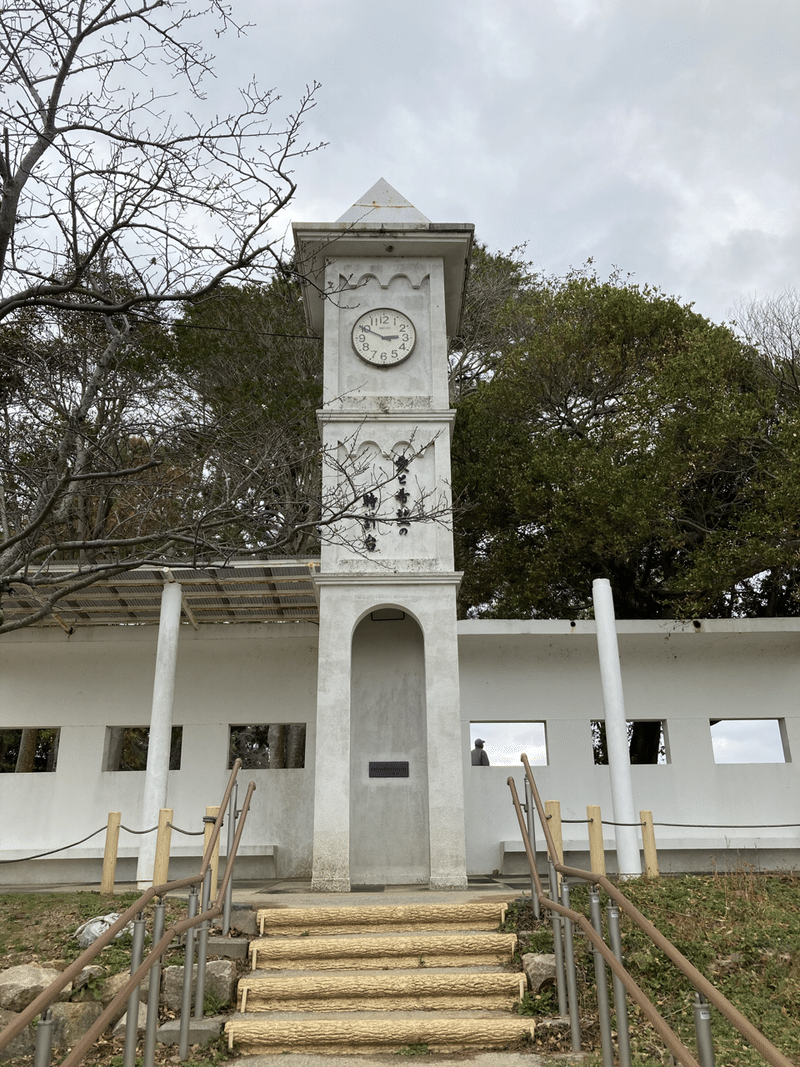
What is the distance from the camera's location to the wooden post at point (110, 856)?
381 inches

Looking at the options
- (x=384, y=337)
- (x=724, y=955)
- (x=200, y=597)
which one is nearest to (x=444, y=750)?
(x=724, y=955)

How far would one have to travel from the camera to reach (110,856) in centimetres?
981

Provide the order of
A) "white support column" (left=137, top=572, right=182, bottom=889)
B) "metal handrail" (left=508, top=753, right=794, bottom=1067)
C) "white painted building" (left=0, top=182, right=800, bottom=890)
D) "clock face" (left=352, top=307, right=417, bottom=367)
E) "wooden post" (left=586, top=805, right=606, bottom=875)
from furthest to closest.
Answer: "clock face" (left=352, top=307, right=417, bottom=367), "white painted building" (left=0, top=182, right=800, bottom=890), "white support column" (left=137, top=572, right=182, bottom=889), "wooden post" (left=586, top=805, right=606, bottom=875), "metal handrail" (left=508, top=753, right=794, bottom=1067)

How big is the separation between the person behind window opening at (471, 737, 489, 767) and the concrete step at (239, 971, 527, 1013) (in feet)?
24.2

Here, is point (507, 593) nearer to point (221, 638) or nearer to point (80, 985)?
point (221, 638)

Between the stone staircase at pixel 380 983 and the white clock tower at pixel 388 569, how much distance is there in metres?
2.69

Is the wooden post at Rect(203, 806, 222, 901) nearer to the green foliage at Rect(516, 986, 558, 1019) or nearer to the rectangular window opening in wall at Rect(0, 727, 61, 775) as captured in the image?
the green foliage at Rect(516, 986, 558, 1019)

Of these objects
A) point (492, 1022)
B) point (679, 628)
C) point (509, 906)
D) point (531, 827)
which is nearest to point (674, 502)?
point (679, 628)

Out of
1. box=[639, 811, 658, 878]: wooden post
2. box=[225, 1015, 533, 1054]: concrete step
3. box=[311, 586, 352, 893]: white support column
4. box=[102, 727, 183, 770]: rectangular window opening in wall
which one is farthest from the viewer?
box=[102, 727, 183, 770]: rectangular window opening in wall

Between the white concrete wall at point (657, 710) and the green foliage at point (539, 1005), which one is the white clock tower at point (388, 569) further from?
the green foliage at point (539, 1005)

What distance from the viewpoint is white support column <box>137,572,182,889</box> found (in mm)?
11719

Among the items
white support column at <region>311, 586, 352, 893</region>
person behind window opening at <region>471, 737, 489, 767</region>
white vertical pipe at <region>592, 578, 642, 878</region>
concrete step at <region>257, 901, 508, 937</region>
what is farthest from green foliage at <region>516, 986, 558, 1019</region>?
person behind window opening at <region>471, 737, 489, 767</region>

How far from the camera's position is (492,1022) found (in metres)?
6.22

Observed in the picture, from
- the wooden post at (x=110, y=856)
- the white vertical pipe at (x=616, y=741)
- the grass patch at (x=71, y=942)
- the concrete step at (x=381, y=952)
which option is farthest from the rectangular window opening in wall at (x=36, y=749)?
the concrete step at (x=381, y=952)
